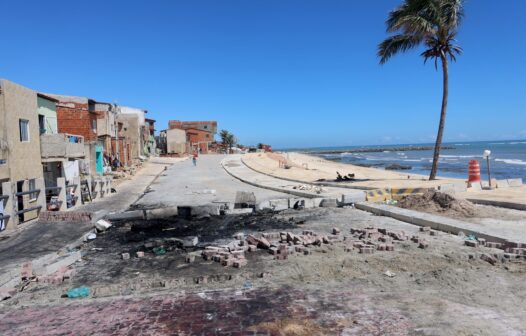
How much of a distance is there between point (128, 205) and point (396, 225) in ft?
35.9

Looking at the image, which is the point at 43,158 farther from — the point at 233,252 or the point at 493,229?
the point at 493,229

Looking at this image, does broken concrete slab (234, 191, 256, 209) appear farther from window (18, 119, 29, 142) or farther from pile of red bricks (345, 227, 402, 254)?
window (18, 119, 29, 142)

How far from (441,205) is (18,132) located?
13.1m

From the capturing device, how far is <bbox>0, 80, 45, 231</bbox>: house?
11.4 meters

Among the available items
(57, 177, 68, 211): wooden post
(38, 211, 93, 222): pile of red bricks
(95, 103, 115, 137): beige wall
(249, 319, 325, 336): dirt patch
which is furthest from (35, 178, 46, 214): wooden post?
(95, 103, 115, 137): beige wall

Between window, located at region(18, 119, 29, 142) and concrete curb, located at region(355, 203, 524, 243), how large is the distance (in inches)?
443

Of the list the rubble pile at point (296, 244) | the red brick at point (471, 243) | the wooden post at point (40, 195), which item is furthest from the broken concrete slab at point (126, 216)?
the red brick at point (471, 243)

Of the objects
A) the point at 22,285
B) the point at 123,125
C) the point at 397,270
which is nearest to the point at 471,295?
A: the point at 397,270

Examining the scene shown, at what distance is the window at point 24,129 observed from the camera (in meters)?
13.3

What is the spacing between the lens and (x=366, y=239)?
27.8 ft

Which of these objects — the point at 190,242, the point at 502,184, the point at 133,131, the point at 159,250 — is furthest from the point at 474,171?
the point at 133,131

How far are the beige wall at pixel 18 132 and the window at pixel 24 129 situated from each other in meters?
0.13

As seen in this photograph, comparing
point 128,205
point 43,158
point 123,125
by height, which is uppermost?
point 123,125

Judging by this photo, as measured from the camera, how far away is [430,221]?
9.94m
